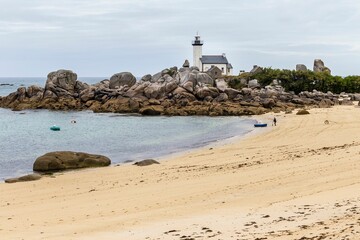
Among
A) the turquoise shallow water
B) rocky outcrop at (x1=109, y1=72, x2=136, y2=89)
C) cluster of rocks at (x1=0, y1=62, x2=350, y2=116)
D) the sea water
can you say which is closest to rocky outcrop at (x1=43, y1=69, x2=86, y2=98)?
cluster of rocks at (x1=0, y1=62, x2=350, y2=116)

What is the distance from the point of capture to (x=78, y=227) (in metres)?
13.2

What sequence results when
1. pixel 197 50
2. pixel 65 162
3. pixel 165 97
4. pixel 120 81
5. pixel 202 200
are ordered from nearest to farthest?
pixel 202 200 → pixel 65 162 → pixel 165 97 → pixel 120 81 → pixel 197 50

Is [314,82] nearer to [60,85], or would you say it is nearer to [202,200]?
[60,85]

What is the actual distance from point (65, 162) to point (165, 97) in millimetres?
48092

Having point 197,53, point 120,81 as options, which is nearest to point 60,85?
point 120,81

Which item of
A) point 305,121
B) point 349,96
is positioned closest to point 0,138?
point 305,121

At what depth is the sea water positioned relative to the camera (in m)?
34.3

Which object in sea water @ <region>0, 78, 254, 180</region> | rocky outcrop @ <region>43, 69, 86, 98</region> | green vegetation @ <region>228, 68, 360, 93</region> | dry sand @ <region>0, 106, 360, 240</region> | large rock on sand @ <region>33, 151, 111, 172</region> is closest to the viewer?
dry sand @ <region>0, 106, 360, 240</region>

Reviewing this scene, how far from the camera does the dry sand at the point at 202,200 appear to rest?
38.4ft

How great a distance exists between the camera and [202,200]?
16.3 meters

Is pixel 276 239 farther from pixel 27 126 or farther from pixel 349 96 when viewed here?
pixel 349 96

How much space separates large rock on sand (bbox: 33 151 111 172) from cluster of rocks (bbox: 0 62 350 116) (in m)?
38.3

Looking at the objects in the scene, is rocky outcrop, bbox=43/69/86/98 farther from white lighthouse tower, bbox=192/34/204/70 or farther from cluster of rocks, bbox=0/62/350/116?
white lighthouse tower, bbox=192/34/204/70

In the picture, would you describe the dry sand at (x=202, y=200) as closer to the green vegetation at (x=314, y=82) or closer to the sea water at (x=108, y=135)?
the sea water at (x=108, y=135)
